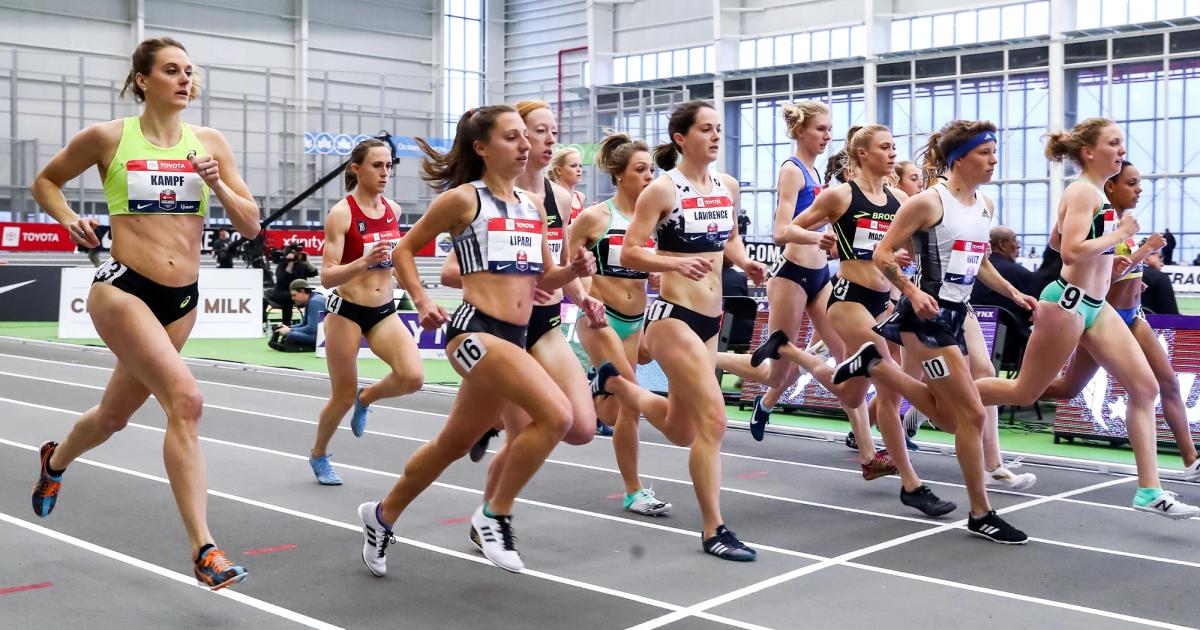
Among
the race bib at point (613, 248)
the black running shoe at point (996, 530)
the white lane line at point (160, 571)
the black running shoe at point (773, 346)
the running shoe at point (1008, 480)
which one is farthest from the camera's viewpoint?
the black running shoe at point (773, 346)

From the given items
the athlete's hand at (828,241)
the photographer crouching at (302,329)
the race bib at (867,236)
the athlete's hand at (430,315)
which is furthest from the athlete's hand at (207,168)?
the photographer crouching at (302,329)

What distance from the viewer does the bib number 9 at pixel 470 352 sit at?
5.00m

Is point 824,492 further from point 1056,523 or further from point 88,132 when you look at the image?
point 88,132

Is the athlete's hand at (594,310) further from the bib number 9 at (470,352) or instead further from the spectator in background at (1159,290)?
the spectator in background at (1159,290)

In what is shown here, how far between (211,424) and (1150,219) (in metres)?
29.9

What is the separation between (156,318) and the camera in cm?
509

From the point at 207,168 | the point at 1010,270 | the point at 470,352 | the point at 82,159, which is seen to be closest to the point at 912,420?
the point at 1010,270

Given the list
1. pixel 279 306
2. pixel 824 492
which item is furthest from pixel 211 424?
pixel 279 306

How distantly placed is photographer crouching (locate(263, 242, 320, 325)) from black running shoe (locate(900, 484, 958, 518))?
14674mm

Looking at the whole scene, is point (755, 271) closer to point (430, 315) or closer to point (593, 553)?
point (593, 553)

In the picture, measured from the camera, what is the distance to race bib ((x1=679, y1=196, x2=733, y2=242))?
6.08 m

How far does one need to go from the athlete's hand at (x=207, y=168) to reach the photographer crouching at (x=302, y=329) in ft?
44.7

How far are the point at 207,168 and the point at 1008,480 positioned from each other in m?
5.03

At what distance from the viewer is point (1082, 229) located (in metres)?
6.60
